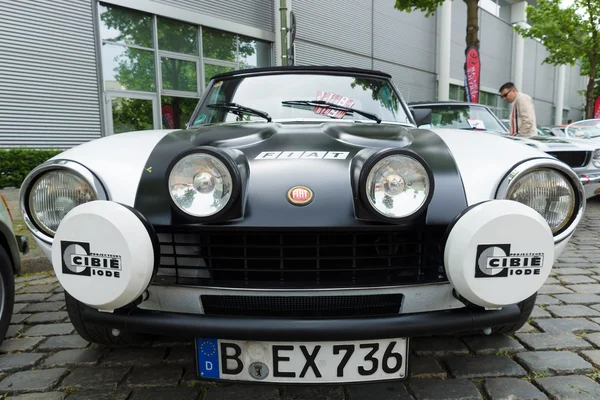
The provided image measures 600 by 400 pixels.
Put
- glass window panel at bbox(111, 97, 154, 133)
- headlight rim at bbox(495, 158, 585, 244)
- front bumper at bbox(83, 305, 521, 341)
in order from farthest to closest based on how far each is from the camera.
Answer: glass window panel at bbox(111, 97, 154, 133)
headlight rim at bbox(495, 158, 585, 244)
front bumper at bbox(83, 305, 521, 341)

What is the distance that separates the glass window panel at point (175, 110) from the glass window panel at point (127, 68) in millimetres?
490

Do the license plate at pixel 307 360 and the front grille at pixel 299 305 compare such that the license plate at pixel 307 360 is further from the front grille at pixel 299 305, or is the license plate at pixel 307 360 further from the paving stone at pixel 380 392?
the paving stone at pixel 380 392

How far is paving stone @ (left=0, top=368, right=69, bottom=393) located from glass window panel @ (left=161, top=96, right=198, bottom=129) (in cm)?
896

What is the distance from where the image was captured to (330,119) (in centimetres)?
252

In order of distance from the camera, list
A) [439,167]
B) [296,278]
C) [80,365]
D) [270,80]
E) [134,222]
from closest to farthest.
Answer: [134,222], [296,278], [439,167], [80,365], [270,80]

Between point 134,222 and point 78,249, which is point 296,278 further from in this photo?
point 78,249

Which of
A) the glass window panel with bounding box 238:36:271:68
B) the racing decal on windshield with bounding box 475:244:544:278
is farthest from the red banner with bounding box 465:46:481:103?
the racing decal on windshield with bounding box 475:244:544:278

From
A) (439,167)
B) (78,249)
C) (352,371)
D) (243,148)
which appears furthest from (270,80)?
(352,371)

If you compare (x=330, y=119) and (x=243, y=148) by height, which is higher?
(x=330, y=119)

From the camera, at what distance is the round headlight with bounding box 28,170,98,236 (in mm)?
1704

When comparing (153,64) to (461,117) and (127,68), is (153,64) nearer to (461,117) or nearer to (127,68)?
(127,68)

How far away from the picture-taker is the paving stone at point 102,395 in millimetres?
1837

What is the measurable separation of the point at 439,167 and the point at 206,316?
1.05 m

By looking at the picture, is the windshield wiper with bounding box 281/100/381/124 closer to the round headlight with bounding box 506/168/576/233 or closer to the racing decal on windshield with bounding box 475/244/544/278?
the round headlight with bounding box 506/168/576/233
